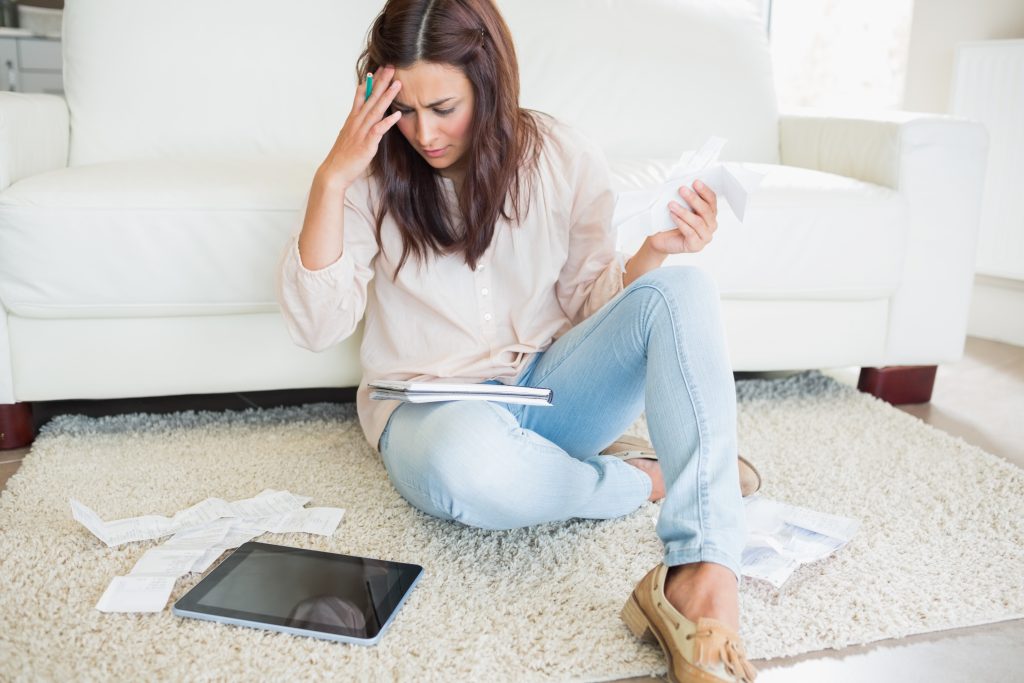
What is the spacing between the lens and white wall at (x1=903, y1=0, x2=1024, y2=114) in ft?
9.02

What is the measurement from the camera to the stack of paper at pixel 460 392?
120cm

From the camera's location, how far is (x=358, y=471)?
158cm

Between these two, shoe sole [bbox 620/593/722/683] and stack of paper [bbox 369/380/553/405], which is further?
stack of paper [bbox 369/380/553/405]

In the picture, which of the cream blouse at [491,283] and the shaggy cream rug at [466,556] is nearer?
the shaggy cream rug at [466,556]

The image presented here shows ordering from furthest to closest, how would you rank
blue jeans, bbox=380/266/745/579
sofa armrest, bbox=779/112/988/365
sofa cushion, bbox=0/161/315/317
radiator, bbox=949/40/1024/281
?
radiator, bbox=949/40/1024/281, sofa armrest, bbox=779/112/988/365, sofa cushion, bbox=0/161/315/317, blue jeans, bbox=380/266/745/579

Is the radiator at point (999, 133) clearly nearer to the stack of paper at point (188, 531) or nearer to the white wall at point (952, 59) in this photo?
the white wall at point (952, 59)

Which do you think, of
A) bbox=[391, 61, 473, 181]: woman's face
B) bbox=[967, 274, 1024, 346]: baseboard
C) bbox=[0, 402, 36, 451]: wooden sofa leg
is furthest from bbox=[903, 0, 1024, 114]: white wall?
bbox=[0, 402, 36, 451]: wooden sofa leg

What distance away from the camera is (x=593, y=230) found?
141 cm

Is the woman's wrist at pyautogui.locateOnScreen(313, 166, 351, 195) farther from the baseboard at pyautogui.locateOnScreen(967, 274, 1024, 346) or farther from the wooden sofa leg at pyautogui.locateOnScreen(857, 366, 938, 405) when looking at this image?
the baseboard at pyautogui.locateOnScreen(967, 274, 1024, 346)

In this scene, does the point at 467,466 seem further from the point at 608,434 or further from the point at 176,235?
the point at 176,235

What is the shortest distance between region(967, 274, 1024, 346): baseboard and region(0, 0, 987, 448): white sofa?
0.81 m

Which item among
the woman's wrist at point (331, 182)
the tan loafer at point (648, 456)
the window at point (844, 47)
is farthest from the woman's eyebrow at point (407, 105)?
the window at point (844, 47)

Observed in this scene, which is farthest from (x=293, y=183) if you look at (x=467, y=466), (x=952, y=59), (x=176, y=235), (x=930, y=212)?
(x=952, y=59)

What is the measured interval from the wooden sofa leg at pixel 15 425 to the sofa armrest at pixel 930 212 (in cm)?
174
